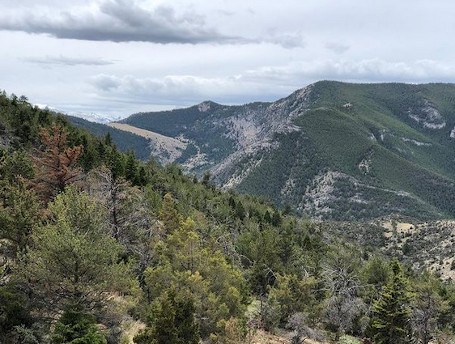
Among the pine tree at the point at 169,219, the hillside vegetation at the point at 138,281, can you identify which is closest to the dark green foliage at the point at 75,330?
the hillside vegetation at the point at 138,281

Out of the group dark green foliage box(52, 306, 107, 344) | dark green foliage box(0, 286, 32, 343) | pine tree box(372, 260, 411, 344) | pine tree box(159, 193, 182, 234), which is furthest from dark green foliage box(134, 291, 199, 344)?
pine tree box(372, 260, 411, 344)

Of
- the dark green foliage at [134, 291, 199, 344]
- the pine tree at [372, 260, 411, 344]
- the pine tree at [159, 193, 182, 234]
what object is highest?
the pine tree at [159, 193, 182, 234]

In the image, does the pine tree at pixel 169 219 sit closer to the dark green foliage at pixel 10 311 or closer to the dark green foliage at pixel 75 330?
the dark green foliage at pixel 10 311

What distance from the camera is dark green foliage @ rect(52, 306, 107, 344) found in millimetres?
19234

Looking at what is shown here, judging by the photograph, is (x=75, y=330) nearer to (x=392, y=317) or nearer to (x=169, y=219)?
(x=169, y=219)

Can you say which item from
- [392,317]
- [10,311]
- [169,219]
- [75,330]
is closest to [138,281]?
[10,311]

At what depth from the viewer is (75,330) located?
65.8ft

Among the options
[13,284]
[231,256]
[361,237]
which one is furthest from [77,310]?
[361,237]

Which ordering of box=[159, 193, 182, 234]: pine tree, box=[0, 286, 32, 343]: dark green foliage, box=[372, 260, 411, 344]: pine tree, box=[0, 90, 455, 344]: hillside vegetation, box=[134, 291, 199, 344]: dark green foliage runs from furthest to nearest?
box=[159, 193, 182, 234]: pine tree
box=[372, 260, 411, 344]: pine tree
box=[0, 90, 455, 344]: hillside vegetation
box=[134, 291, 199, 344]: dark green foliage
box=[0, 286, 32, 343]: dark green foliage

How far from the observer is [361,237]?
183125 millimetres

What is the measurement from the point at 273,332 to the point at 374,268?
28.5 m

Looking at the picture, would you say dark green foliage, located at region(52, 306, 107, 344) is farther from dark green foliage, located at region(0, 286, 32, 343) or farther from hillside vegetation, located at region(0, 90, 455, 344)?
dark green foliage, located at region(0, 286, 32, 343)

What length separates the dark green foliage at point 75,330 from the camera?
19.2 metres

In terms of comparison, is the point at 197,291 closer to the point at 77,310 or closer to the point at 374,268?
the point at 77,310
